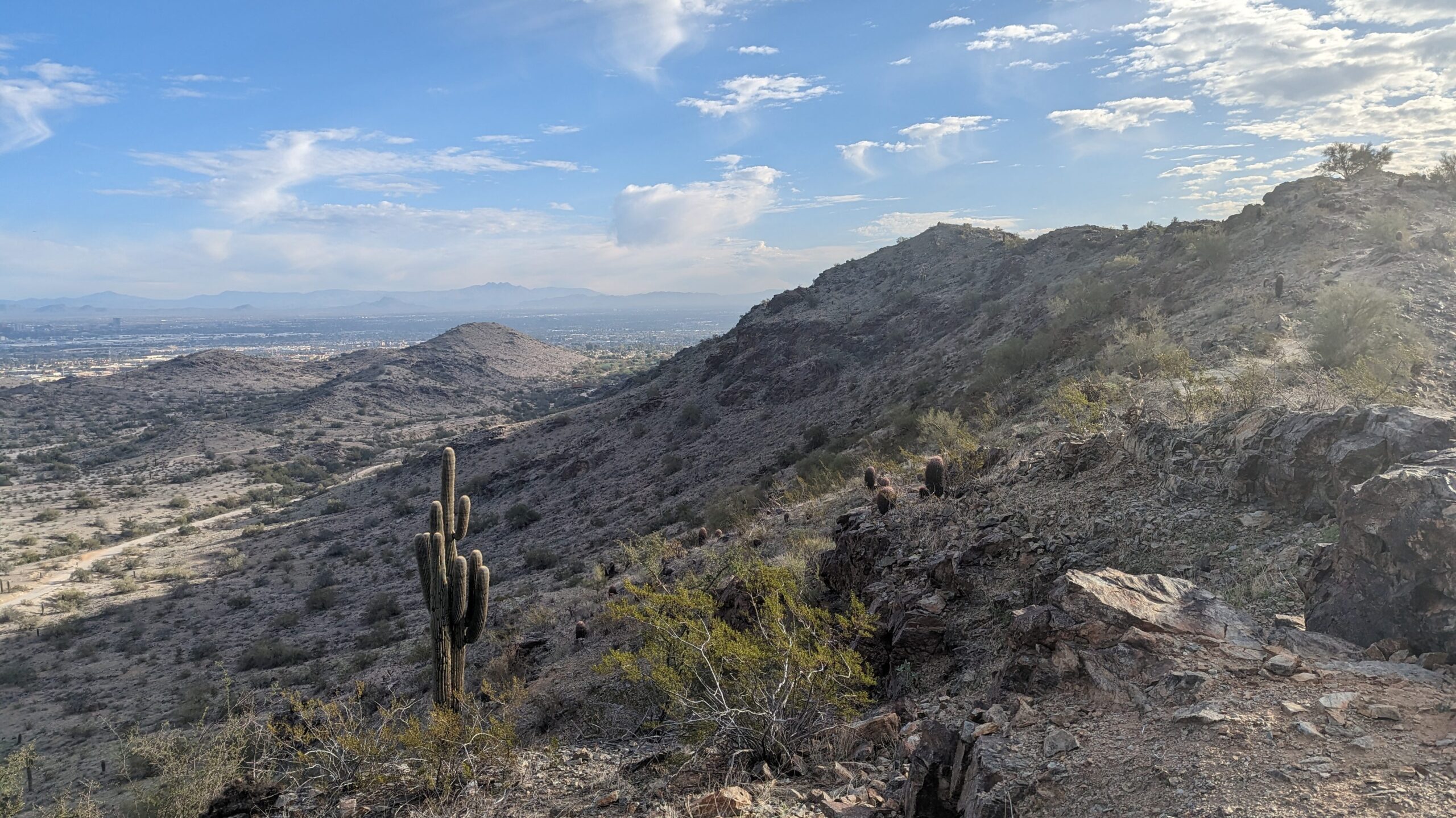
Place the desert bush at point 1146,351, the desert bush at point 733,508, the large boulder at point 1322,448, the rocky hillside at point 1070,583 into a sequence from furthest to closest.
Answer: the desert bush at point 733,508, the desert bush at point 1146,351, the large boulder at point 1322,448, the rocky hillside at point 1070,583

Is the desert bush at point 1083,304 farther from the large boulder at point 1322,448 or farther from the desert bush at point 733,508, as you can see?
the large boulder at point 1322,448

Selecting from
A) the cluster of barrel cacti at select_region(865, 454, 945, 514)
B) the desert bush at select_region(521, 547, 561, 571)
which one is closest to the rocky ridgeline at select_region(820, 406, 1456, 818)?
the cluster of barrel cacti at select_region(865, 454, 945, 514)

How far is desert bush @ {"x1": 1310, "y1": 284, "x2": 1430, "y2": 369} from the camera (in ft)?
33.1

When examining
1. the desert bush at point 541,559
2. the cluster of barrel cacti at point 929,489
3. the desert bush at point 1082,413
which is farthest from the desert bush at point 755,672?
the desert bush at point 541,559

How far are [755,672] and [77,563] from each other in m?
41.2

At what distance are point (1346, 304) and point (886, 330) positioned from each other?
1003 inches

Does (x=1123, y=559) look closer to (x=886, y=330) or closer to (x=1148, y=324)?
(x=1148, y=324)

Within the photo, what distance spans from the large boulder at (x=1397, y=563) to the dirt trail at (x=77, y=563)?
38135 millimetres

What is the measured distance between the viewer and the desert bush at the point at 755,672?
5.41 m

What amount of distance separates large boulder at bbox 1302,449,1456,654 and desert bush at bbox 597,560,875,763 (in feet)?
11.1

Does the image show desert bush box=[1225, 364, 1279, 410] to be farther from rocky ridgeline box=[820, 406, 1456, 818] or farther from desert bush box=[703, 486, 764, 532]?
desert bush box=[703, 486, 764, 532]

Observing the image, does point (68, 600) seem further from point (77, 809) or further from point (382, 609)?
point (77, 809)

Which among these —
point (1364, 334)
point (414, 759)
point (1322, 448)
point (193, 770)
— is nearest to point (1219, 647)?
point (1322, 448)

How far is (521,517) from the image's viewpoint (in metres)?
30.3
